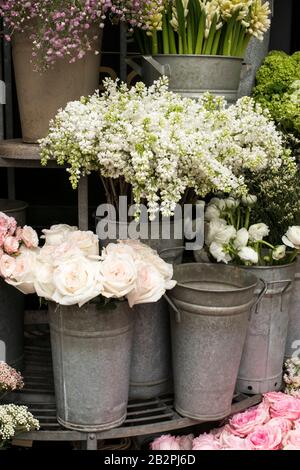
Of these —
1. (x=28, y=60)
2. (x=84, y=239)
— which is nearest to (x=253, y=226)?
(x=84, y=239)

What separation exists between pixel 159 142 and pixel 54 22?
47 centimetres

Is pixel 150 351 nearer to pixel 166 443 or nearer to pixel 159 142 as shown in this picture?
pixel 166 443

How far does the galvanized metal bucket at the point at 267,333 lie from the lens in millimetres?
1930

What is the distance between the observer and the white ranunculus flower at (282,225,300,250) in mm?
1888

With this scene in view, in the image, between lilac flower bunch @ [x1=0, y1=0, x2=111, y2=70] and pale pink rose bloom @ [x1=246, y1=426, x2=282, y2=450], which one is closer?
lilac flower bunch @ [x1=0, y1=0, x2=111, y2=70]

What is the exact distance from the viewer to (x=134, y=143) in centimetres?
162

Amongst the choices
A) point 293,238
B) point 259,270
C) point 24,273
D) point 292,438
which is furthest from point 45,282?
point 292,438

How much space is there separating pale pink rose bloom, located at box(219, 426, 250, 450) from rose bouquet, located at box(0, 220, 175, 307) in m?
0.57

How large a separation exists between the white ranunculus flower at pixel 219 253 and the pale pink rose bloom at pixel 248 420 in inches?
19.8

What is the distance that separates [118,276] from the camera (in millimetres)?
1591

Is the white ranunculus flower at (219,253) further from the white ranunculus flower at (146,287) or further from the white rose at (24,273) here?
the white rose at (24,273)

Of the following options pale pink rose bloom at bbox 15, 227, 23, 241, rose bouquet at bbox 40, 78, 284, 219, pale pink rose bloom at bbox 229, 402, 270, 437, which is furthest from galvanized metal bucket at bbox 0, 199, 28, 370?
pale pink rose bloom at bbox 229, 402, 270, 437

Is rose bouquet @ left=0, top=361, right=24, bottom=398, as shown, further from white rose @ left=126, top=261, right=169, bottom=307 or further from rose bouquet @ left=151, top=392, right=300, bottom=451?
rose bouquet @ left=151, top=392, right=300, bottom=451

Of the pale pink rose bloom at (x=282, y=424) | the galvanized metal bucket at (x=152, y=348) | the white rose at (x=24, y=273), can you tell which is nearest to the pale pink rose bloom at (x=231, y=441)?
the pale pink rose bloom at (x=282, y=424)
